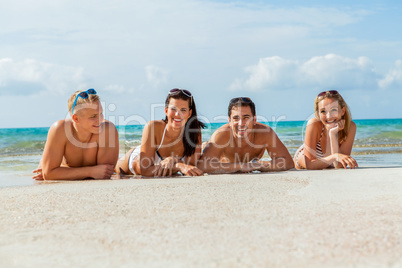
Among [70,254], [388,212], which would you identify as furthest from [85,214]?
[388,212]

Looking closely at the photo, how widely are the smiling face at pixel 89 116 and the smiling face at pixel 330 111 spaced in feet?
10.3

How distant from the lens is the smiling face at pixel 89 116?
523cm

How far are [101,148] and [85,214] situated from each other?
2.69 m

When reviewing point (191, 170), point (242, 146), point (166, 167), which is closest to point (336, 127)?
point (242, 146)

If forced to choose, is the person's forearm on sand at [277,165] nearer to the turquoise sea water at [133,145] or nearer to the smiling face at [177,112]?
the smiling face at [177,112]

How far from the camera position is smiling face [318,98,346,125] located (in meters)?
6.04

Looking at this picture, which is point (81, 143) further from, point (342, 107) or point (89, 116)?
point (342, 107)

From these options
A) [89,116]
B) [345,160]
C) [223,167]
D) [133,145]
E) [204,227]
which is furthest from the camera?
[133,145]

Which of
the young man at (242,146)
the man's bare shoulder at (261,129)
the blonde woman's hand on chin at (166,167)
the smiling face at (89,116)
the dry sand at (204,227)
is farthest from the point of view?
the man's bare shoulder at (261,129)

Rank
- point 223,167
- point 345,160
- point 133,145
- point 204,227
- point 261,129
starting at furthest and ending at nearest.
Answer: point 133,145, point 261,129, point 345,160, point 223,167, point 204,227

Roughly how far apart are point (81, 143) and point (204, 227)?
342cm

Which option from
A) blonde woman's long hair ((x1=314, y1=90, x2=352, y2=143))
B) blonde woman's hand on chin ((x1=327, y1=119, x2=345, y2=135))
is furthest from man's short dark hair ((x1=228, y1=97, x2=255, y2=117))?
blonde woman's hand on chin ((x1=327, y1=119, x2=345, y2=135))

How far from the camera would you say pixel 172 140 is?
18.8 feet

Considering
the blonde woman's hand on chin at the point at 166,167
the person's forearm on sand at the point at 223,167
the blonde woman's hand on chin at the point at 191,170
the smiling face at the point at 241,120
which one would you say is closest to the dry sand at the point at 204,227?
the blonde woman's hand on chin at the point at 191,170
